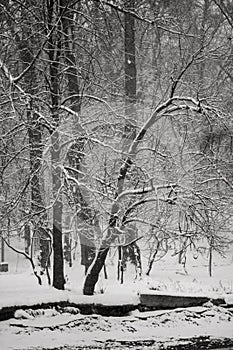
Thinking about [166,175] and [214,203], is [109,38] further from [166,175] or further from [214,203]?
[214,203]

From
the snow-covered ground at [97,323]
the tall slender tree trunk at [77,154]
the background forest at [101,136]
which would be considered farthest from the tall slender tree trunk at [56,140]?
the snow-covered ground at [97,323]

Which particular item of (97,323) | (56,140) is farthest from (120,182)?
(97,323)

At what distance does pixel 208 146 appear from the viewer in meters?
12.7

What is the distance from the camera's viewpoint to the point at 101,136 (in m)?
10.6

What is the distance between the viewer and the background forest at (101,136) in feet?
33.6

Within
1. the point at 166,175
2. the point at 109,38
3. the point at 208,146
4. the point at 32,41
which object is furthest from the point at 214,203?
the point at 32,41

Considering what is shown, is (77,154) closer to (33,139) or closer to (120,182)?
(33,139)

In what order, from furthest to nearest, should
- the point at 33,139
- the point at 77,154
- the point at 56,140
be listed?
the point at 77,154 < the point at 33,139 < the point at 56,140

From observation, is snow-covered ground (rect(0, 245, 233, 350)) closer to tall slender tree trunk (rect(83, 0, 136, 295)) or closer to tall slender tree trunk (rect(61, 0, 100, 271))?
tall slender tree trunk (rect(83, 0, 136, 295))

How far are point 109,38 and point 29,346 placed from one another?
629cm

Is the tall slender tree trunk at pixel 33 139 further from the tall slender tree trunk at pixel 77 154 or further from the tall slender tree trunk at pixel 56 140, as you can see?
the tall slender tree trunk at pixel 77 154

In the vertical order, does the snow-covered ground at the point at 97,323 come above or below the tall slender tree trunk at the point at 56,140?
below

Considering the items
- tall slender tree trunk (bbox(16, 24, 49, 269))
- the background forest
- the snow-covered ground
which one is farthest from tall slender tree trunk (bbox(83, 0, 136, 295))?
tall slender tree trunk (bbox(16, 24, 49, 269))

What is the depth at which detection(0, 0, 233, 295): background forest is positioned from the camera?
10.2 m
